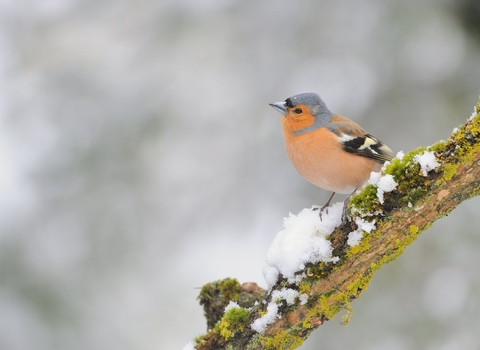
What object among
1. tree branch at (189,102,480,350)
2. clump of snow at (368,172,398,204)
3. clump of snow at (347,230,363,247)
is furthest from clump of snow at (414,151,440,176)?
clump of snow at (347,230,363,247)

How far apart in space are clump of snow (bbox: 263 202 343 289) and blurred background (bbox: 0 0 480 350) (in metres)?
2.85

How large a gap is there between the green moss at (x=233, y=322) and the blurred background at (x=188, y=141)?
8.94 feet

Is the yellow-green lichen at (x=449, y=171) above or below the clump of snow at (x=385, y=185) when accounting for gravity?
below

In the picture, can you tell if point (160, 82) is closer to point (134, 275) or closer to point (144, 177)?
point (144, 177)

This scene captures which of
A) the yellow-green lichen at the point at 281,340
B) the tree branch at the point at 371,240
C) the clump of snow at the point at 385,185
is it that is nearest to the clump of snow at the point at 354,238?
the tree branch at the point at 371,240

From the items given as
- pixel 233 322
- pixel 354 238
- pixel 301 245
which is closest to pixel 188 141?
pixel 233 322

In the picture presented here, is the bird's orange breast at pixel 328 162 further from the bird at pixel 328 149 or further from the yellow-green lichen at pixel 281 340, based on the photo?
the yellow-green lichen at pixel 281 340

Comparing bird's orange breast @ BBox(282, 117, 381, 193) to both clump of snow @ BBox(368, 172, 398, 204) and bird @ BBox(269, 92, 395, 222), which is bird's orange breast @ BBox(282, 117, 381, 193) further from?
clump of snow @ BBox(368, 172, 398, 204)

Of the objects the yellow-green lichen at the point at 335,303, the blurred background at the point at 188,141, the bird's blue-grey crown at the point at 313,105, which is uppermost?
the blurred background at the point at 188,141

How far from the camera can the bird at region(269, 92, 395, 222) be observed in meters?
4.02

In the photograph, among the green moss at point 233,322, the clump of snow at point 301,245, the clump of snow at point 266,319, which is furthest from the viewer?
the green moss at point 233,322

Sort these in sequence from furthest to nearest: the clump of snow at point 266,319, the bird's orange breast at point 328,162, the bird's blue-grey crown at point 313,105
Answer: the bird's blue-grey crown at point 313,105 < the bird's orange breast at point 328,162 < the clump of snow at point 266,319

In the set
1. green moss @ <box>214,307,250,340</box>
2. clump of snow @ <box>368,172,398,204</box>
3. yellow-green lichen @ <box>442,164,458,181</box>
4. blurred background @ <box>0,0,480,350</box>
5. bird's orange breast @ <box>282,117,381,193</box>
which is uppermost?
blurred background @ <box>0,0,480,350</box>

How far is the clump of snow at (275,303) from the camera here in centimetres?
301
